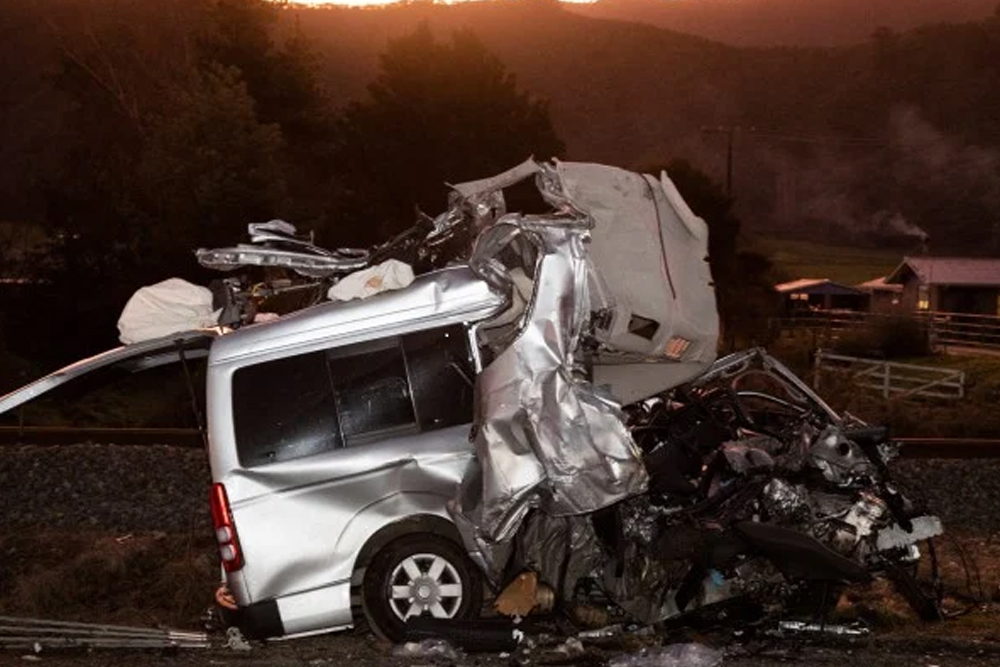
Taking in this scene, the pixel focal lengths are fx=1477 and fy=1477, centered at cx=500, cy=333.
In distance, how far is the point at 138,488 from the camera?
14.9 metres

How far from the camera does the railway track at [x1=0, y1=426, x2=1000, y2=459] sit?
1852 centimetres

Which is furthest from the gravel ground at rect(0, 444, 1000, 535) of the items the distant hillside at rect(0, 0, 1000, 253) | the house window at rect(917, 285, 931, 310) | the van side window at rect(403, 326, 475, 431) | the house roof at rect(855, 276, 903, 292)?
the distant hillside at rect(0, 0, 1000, 253)

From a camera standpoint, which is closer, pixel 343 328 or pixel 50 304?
pixel 343 328

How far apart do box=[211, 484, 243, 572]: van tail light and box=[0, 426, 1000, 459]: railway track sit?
1078 cm

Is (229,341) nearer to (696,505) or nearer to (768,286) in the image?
(696,505)

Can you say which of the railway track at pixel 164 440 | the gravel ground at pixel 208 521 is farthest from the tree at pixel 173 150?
the gravel ground at pixel 208 521

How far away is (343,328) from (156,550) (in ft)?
15.0

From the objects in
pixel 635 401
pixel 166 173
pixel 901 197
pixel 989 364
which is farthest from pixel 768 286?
pixel 901 197

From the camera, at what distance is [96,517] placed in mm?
13922

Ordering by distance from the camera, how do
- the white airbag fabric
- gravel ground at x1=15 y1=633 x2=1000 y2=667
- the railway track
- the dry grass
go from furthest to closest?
1. the railway track
2. the dry grass
3. the white airbag fabric
4. gravel ground at x1=15 y1=633 x2=1000 y2=667

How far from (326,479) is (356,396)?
49 cm

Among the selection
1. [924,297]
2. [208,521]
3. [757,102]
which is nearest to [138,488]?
[208,521]

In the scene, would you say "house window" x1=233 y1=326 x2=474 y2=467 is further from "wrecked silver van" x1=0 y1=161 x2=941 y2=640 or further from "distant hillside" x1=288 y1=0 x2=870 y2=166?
"distant hillside" x1=288 y1=0 x2=870 y2=166

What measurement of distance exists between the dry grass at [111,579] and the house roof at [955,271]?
1738 inches
